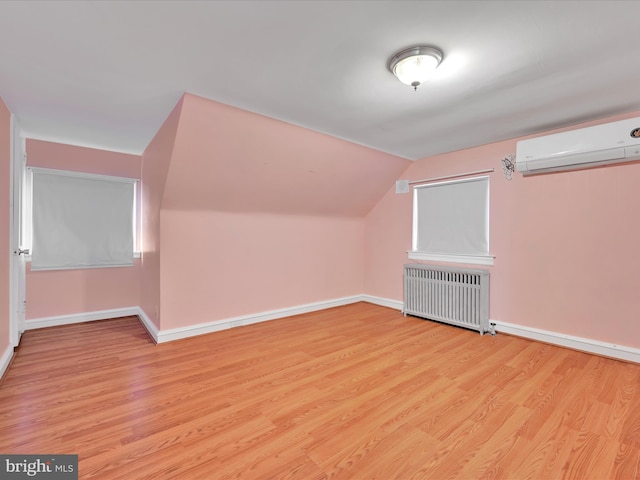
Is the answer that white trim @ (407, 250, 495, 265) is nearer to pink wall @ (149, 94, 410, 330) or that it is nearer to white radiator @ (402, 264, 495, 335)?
white radiator @ (402, 264, 495, 335)

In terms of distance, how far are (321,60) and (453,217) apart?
3.05 meters

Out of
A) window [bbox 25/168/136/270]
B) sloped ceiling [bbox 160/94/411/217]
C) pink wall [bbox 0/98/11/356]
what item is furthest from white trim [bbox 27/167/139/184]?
sloped ceiling [bbox 160/94/411/217]

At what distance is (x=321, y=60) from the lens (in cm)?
201

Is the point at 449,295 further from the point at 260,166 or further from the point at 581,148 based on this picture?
the point at 260,166

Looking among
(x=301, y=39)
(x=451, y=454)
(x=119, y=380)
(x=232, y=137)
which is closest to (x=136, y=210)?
(x=232, y=137)

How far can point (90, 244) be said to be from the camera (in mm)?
4109

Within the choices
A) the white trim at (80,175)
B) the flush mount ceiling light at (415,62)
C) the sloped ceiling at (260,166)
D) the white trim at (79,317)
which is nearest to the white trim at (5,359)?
the white trim at (79,317)

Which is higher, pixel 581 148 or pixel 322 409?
pixel 581 148

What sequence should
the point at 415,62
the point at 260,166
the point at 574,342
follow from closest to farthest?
the point at 415,62
the point at 574,342
the point at 260,166

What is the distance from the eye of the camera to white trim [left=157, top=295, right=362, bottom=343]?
11.0 ft

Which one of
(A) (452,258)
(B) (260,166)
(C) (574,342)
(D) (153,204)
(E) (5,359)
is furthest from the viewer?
→ (A) (452,258)

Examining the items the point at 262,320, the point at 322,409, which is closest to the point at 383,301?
the point at 262,320

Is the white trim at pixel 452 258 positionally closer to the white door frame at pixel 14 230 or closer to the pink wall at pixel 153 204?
the pink wall at pixel 153 204

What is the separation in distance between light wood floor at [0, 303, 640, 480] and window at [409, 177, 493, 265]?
126cm
